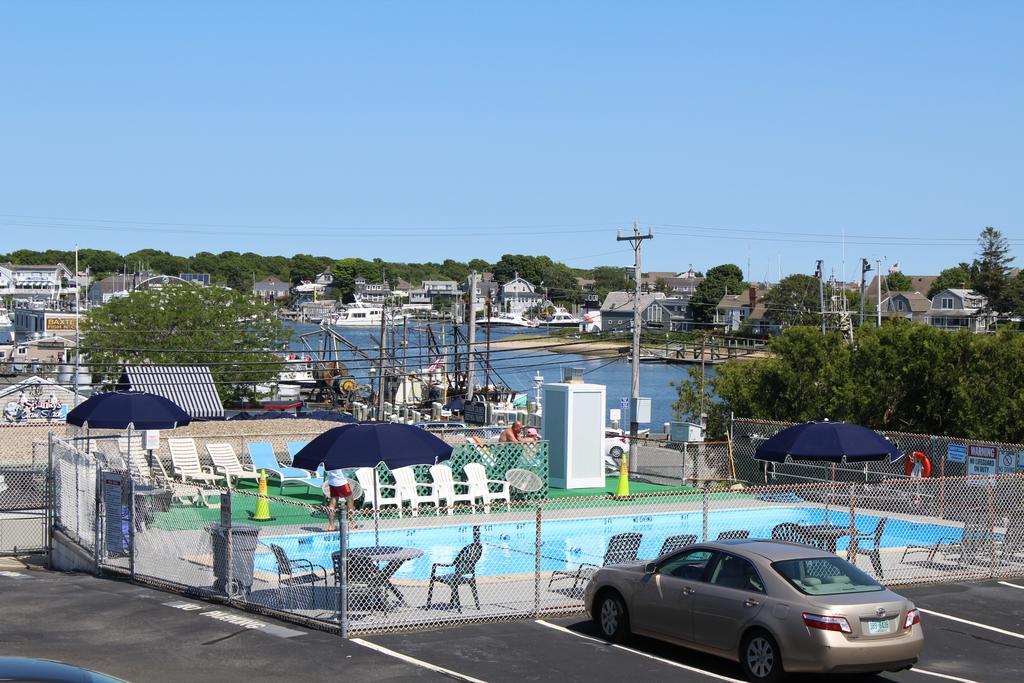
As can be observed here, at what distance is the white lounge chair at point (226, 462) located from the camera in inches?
1000

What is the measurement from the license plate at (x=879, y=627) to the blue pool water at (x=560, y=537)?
6980mm

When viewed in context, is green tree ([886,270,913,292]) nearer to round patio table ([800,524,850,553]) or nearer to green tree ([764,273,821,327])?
green tree ([764,273,821,327])

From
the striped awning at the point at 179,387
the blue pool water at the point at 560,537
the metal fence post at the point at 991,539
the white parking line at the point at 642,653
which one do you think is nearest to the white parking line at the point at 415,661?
the white parking line at the point at 642,653

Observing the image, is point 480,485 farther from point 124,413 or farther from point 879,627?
point 879,627

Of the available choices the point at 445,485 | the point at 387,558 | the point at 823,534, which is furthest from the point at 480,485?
the point at 387,558

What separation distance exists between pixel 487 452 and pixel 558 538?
13.3 feet

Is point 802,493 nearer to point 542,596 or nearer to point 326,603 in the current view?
point 542,596

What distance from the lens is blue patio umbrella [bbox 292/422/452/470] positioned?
19688mm

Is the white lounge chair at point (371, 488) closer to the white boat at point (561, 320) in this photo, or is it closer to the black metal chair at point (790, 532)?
the black metal chair at point (790, 532)

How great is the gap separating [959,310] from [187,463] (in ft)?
382

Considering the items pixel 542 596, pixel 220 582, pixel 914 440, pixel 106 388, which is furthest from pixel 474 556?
pixel 106 388

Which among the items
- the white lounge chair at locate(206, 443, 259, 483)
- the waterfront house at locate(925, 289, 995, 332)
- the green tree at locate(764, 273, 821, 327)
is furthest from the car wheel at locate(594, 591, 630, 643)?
the green tree at locate(764, 273, 821, 327)

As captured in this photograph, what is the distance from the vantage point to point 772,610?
11141 millimetres

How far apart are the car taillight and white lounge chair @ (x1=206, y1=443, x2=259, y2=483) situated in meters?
16.7
